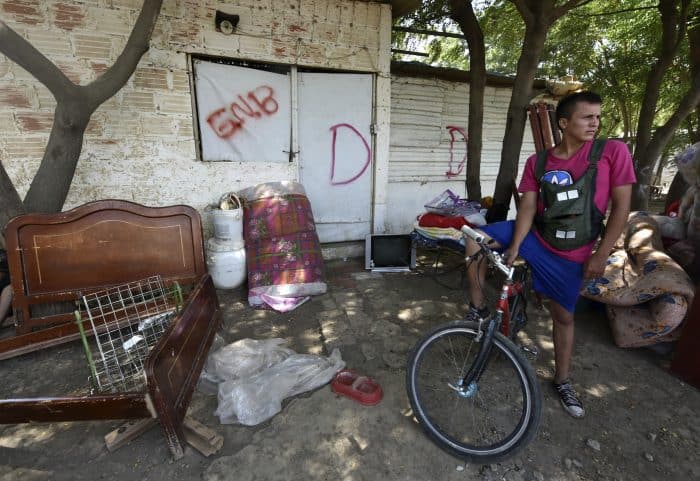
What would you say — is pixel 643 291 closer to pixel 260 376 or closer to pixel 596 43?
pixel 260 376

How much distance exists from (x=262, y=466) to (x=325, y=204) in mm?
3734

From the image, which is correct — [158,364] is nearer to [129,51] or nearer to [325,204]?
[129,51]

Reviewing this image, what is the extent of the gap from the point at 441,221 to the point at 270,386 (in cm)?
272

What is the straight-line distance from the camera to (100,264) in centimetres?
303

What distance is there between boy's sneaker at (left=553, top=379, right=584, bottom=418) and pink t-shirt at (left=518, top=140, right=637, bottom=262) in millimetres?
967

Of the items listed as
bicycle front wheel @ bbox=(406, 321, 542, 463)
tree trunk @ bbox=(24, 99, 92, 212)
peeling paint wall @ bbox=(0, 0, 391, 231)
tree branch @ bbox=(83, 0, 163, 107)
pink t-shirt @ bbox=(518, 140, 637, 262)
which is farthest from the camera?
peeling paint wall @ bbox=(0, 0, 391, 231)

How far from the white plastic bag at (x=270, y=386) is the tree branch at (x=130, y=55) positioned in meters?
2.72

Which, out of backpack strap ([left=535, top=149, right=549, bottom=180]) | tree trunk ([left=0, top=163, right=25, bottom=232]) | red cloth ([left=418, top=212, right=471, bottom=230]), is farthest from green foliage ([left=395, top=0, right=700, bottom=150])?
tree trunk ([left=0, top=163, right=25, bottom=232])

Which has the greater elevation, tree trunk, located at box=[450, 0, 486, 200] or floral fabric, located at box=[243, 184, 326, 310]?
tree trunk, located at box=[450, 0, 486, 200]

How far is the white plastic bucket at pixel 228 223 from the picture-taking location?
3926 mm

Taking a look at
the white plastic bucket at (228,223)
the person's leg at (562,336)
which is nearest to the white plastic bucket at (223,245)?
the white plastic bucket at (228,223)

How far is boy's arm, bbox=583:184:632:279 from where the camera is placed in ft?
6.47

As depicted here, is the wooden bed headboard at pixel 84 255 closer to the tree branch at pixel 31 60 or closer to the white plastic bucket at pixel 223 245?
the white plastic bucket at pixel 223 245

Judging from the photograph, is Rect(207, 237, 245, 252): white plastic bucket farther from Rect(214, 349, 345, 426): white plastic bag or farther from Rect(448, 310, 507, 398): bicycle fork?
Rect(448, 310, 507, 398): bicycle fork
